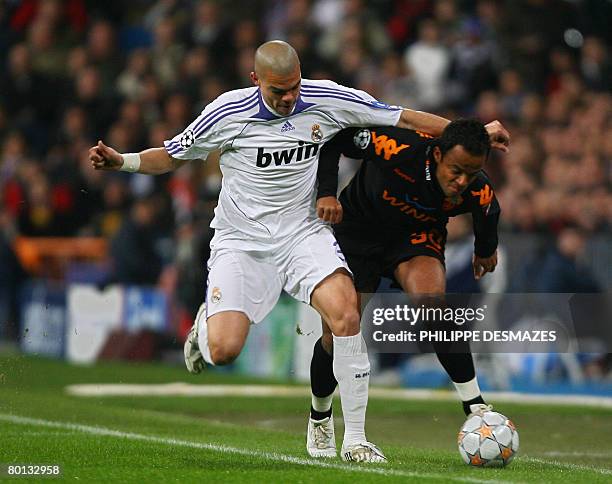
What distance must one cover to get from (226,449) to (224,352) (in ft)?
3.49

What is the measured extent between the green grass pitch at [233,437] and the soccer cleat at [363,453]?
0.08 m

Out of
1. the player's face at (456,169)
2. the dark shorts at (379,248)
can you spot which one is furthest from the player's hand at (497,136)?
the dark shorts at (379,248)

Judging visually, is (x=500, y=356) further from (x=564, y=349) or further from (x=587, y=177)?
(x=587, y=177)

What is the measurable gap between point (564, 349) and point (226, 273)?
6678 millimetres

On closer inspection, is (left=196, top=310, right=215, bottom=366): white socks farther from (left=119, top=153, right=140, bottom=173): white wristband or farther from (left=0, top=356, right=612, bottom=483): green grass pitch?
(left=119, top=153, right=140, bottom=173): white wristband

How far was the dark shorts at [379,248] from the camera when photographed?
29.5 ft

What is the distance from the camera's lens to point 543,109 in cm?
1675

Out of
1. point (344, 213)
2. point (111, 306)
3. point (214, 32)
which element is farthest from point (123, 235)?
point (344, 213)

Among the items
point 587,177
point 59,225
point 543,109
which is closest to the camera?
point 587,177

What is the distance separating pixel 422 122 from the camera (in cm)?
850

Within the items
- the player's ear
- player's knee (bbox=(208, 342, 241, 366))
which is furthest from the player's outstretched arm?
the player's ear

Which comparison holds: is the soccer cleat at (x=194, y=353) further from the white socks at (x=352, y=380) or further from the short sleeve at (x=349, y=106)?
the short sleeve at (x=349, y=106)

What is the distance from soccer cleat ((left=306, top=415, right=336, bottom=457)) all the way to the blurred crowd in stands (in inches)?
249

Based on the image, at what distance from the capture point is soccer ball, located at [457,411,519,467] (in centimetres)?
788
